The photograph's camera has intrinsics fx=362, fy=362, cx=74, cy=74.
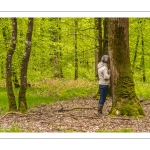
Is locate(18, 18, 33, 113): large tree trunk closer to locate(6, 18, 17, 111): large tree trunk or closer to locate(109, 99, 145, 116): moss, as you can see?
locate(6, 18, 17, 111): large tree trunk

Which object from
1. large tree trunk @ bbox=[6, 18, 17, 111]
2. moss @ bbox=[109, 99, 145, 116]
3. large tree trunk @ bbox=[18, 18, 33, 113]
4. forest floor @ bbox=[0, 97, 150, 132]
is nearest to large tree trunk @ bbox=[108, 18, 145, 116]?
moss @ bbox=[109, 99, 145, 116]

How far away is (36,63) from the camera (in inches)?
924

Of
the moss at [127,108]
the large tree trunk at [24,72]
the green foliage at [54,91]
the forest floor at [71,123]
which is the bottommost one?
the green foliage at [54,91]

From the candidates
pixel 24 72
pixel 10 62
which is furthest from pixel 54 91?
pixel 10 62

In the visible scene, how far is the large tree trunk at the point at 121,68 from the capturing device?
1314 centimetres

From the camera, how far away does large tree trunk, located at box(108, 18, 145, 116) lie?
1314 centimetres

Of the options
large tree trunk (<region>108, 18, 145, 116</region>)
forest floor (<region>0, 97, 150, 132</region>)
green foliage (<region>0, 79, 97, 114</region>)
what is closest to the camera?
forest floor (<region>0, 97, 150, 132</region>)

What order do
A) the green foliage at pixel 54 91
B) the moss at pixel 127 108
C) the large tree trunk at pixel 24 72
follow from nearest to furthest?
the moss at pixel 127 108 < the large tree trunk at pixel 24 72 < the green foliage at pixel 54 91

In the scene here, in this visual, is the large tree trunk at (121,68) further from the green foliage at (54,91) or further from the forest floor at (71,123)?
the green foliage at (54,91)

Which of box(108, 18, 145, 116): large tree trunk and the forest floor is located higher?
box(108, 18, 145, 116): large tree trunk

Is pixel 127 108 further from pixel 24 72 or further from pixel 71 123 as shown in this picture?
pixel 24 72

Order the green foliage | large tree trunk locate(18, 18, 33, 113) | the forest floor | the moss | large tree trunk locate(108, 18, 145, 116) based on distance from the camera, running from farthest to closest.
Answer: the green foliage, large tree trunk locate(18, 18, 33, 113), large tree trunk locate(108, 18, 145, 116), the moss, the forest floor

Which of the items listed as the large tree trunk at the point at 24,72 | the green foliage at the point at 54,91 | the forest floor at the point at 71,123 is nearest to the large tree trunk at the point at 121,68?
the forest floor at the point at 71,123
